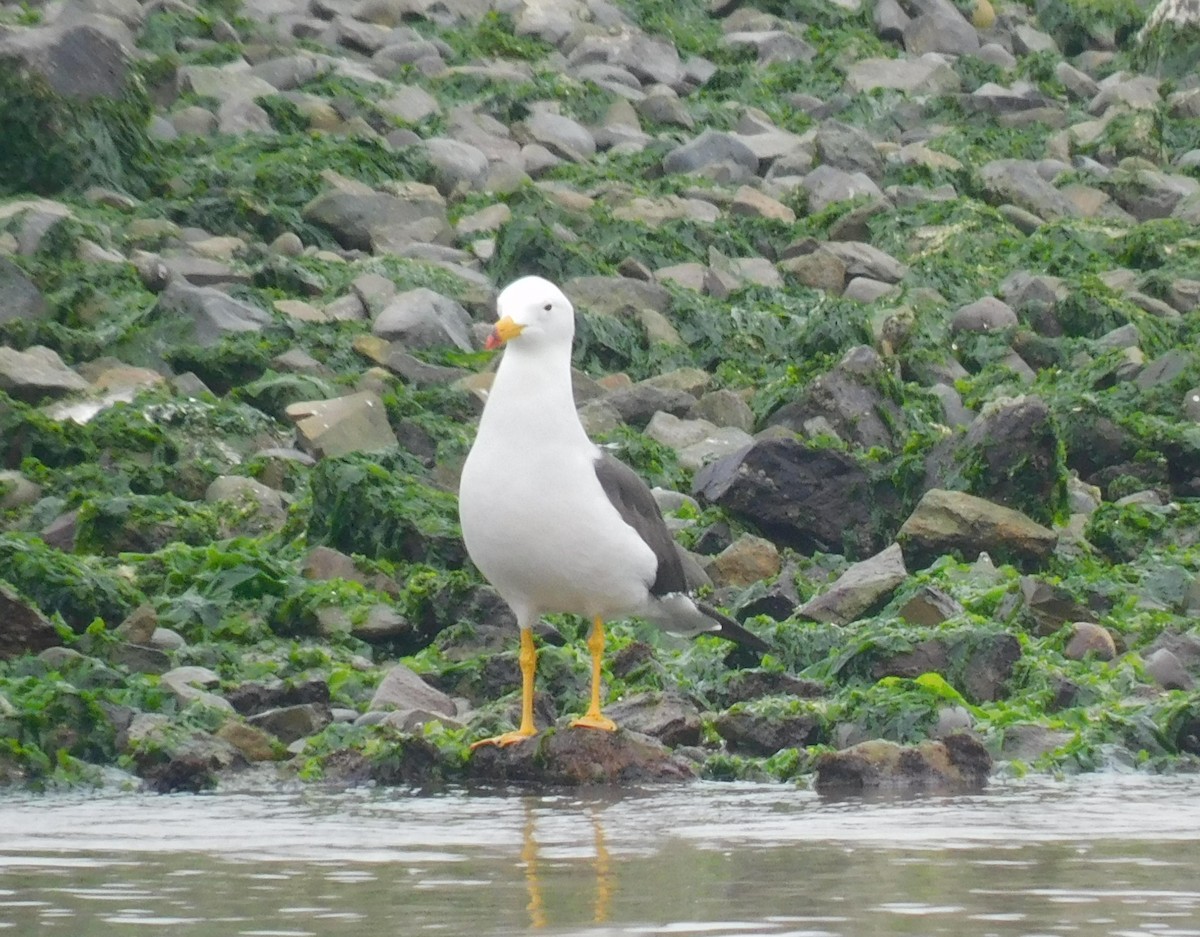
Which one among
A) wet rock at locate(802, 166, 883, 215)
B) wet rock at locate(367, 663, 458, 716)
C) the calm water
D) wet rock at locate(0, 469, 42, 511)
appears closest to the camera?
the calm water

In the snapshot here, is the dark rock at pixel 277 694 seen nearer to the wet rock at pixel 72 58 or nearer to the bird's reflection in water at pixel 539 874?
the bird's reflection in water at pixel 539 874

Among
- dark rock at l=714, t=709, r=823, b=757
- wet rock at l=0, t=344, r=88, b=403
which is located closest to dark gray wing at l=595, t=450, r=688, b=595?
dark rock at l=714, t=709, r=823, b=757

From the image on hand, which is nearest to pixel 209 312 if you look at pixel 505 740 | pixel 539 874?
pixel 505 740

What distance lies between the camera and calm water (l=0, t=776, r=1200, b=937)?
16.8ft

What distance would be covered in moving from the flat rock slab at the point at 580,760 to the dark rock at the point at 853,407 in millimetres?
5193

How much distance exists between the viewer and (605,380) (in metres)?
13.8

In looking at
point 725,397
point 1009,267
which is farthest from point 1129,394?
point 1009,267

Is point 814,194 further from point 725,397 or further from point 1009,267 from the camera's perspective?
point 725,397

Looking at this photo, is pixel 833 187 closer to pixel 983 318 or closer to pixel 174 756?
pixel 983 318

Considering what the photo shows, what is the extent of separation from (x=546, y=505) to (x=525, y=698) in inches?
30.8

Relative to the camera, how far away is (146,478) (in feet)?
37.8

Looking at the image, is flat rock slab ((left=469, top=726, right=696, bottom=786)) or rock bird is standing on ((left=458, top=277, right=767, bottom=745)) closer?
flat rock slab ((left=469, top=726, right=696, bottom=786))

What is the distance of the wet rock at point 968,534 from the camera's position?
1086 cm

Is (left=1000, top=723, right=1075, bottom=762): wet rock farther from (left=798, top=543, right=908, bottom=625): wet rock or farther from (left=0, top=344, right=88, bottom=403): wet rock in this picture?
(left=0, top=344, right=88, bottom=403): wet rock
